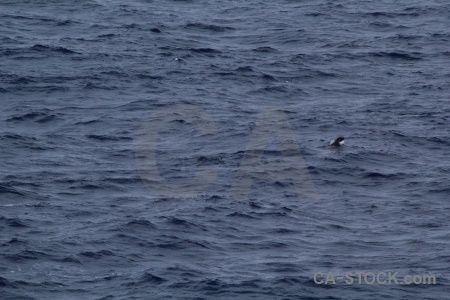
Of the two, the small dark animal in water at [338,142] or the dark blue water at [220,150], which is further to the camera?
the small dark animal in water at [338,142]

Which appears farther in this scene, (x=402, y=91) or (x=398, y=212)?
(x=402, y=91)

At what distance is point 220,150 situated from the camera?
39906mm

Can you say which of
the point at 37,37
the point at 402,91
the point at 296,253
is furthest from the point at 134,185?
the point at 37,37

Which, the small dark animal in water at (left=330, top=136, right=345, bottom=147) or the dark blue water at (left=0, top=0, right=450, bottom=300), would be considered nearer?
the dark blue water at (left=0, top=0, right=450, bottom=300)

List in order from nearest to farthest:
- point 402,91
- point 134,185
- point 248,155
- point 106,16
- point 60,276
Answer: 1. point 60,276
2. point 134,185
3. point 248,155
4. point 402,91
5. point 106,16

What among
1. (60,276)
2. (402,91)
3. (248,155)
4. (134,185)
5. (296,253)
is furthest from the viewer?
(402,91)

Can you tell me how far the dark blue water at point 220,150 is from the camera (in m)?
29.8

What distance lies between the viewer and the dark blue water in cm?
2984

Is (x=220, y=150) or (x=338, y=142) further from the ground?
(x=338, y=142)

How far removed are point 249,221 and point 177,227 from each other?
85.4 inches

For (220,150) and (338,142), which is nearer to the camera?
(220,150)

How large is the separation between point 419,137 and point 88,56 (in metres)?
16.6

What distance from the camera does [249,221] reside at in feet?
109

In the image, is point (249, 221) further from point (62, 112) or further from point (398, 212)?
point (62, 112)
